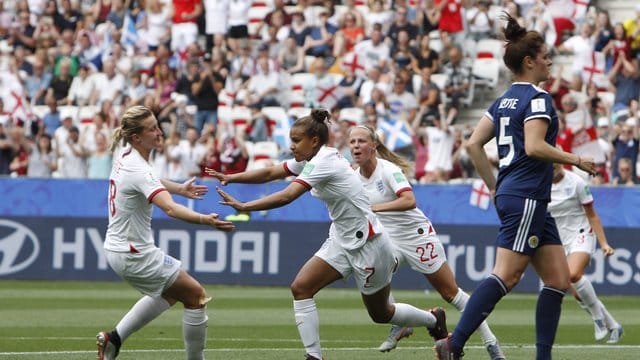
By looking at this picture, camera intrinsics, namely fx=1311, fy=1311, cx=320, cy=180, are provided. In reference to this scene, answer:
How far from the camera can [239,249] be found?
21.0 meters

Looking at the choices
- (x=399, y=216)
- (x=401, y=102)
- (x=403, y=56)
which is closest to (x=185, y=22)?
(x=403, y=56)

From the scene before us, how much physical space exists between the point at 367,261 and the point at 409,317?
91 cm

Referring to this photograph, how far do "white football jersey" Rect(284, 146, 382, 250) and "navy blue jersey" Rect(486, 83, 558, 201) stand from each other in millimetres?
1342

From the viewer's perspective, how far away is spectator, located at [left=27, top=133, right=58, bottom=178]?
77.9ft

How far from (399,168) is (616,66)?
11.7m

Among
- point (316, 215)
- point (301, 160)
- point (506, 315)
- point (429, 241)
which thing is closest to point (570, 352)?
point (429, 241)

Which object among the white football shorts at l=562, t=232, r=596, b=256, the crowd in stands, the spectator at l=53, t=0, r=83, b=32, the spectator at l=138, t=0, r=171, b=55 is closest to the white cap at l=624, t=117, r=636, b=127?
the crowd in stands

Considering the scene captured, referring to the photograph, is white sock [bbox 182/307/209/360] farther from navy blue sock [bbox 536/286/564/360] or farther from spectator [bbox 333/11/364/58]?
spectator [bbox 333/11/364/58]

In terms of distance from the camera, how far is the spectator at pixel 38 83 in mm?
25875

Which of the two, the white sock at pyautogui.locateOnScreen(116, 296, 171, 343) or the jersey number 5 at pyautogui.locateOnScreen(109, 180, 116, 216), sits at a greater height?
the jersey number 5 at pyautogui.locateOnScreen(109, 180, 116, 216)

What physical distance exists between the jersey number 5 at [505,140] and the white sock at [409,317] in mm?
1993

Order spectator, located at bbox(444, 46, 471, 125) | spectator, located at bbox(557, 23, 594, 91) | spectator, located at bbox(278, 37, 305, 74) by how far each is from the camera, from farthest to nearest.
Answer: spectator, located at bbox(278, 37, 305, 74), spectator, located at bbox(444, 46, 471, 125), spectator, located at bbox(557, 23, 594, 91)

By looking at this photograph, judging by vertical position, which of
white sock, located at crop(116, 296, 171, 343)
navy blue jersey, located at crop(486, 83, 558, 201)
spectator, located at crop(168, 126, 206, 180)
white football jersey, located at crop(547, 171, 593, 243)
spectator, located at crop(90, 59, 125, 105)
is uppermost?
navy blue jersey, located at crop(486, 83, 558, 201)

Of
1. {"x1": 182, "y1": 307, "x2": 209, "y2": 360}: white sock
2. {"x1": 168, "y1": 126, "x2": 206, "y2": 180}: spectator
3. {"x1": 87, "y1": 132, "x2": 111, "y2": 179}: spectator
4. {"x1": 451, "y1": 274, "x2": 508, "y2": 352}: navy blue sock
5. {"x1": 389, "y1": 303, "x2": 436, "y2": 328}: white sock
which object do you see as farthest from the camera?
{"x1": 87, "y1": 132, "x2": 111, "y2": 179}: spectator
